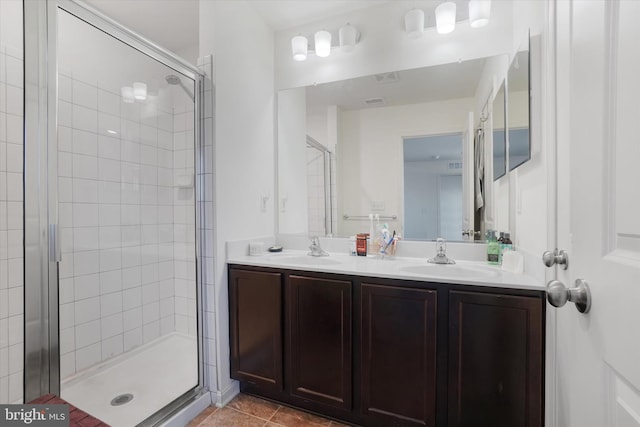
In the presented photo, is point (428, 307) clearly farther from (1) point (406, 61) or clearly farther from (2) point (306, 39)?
(2) point (306, 39)

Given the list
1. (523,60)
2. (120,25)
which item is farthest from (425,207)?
(120,25)

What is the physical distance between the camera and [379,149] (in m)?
2.09

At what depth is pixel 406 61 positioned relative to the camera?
1.94 m

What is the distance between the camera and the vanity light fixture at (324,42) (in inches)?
78.0

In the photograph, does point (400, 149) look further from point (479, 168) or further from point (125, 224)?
point (125, 224)

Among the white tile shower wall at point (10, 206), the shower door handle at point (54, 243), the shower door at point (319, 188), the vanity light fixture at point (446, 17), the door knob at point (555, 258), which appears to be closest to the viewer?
the door knob at point (555, 258)

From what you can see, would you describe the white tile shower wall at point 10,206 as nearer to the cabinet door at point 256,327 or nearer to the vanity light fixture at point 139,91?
the vanity light fixture at point 139,91

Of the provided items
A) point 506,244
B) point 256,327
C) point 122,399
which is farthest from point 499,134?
point 122,399

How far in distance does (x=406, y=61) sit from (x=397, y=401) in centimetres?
200

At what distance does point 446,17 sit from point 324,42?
781mm

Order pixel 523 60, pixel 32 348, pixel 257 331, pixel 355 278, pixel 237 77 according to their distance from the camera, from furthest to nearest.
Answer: pixel 237 77 < pixel 257 331 < pixel 355 278 < pixel 523 60 < pixel 32 348

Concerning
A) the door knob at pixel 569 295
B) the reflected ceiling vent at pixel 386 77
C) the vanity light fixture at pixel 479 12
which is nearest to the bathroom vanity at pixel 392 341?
the door knob at pixel 569 295

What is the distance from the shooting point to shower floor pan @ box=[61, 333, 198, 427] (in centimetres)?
162

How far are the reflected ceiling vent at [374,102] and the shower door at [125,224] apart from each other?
3.69 ft
